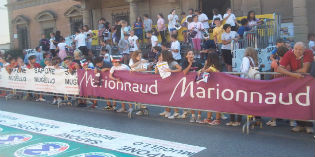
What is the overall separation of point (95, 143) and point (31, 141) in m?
1.46

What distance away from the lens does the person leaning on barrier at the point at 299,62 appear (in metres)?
6.29

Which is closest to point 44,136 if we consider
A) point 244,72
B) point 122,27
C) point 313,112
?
point 244,72

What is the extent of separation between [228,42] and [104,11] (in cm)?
1277

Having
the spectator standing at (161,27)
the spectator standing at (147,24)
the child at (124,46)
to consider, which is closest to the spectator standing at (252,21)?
the spectator standing at (161,27)

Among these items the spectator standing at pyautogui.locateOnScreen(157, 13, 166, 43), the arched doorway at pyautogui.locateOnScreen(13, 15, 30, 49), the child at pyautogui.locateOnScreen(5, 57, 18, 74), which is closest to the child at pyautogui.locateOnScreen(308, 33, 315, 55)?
the spectator standing at pyautogui.locateOnScreen(157, 13, 166, 43)

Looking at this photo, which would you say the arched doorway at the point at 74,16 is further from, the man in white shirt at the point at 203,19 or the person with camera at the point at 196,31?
the person with camera at the point at 196,31

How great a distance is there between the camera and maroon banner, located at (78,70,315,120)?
245 inches

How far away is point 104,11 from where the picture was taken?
21844 millimetres

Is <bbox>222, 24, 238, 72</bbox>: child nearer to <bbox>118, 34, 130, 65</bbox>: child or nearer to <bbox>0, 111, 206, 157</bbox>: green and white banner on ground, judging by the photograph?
<bbox>118, 34, 130, 65</bbox>: child

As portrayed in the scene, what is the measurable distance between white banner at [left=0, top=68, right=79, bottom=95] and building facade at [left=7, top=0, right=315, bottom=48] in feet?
26.0

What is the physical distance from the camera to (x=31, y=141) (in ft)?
22.9

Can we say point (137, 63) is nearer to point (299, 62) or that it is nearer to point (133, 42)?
point (299, 62)

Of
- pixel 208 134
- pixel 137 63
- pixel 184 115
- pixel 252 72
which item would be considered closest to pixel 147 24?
pixel 137 63

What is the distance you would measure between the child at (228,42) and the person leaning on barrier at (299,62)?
4.48 meters
